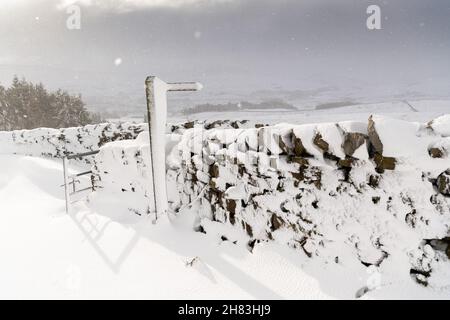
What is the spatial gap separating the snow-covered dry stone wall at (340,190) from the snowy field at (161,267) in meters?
0.14

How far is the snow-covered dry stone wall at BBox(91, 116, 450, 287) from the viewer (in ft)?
6.94

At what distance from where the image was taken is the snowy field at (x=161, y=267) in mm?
2459

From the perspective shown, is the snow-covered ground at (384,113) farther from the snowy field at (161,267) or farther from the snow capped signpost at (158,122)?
the snow capped signpost at (158,122)

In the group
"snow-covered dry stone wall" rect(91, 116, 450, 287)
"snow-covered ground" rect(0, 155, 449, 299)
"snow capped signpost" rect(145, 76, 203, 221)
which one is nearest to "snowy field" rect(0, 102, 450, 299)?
"snow-covered ground" rect(0, 155, 449, 299)

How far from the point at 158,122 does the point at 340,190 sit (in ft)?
7.22

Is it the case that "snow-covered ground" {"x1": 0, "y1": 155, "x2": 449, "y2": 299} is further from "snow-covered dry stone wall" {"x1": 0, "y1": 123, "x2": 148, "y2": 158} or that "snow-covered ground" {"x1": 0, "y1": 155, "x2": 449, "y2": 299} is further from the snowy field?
"snow-covered dry stone wall" {"x1": 0, "y1": 123, "x2": 148, "y2": 158}

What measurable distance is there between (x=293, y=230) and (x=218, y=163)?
1.15 m

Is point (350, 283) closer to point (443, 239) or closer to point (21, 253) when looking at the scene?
point (443, 239)

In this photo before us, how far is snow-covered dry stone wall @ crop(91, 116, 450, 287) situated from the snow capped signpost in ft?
1.35

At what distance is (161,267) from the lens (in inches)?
118

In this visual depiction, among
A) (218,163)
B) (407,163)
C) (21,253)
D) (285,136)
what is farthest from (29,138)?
(407,163)

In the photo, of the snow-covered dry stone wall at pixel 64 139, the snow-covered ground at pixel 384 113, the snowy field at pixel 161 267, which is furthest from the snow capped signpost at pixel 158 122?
the snow-covered dry stone wall at pixel 64 139

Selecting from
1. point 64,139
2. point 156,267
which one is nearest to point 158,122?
point 156,267

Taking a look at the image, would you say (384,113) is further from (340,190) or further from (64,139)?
(64,139)
